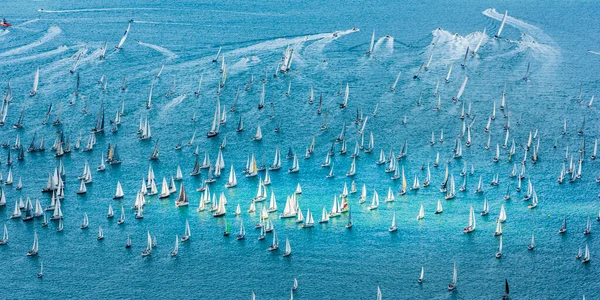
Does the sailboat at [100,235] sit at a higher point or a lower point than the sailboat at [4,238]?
higher

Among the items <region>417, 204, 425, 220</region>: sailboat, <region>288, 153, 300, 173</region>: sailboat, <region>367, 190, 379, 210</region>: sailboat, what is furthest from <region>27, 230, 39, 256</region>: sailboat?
<region>417, 204, 425, 220</region>: sailboat

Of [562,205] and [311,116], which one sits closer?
[562,205]

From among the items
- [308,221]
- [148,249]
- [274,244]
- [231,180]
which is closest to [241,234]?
[274,244]

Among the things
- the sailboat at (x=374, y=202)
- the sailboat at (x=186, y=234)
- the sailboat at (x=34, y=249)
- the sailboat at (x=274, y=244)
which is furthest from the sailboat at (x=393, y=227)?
the sailboat at (x=34, y=249)

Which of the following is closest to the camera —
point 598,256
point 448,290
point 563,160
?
point 448,290

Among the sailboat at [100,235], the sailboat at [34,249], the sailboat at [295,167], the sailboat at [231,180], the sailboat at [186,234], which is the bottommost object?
the sailboat at [34,249]

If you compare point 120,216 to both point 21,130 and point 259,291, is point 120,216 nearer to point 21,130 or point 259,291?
point 259,291

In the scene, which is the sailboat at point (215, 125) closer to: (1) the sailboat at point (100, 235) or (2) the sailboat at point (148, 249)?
(1) the sailboat at point (100, 235)

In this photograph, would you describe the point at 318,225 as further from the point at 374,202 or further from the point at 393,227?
the point at 393,227

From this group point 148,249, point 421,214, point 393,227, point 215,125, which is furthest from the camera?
point 215,125

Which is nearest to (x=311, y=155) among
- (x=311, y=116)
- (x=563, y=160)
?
(x=311, y=116)

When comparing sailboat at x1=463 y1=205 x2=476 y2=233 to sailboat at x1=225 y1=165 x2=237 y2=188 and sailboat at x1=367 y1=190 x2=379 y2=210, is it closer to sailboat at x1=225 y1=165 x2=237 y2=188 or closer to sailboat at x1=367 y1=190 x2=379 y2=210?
sailboat at x1=367 y1=190 x2=379 y2=210
